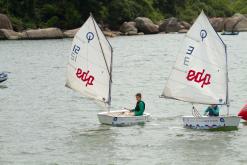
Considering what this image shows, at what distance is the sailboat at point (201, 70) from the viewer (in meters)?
35.3

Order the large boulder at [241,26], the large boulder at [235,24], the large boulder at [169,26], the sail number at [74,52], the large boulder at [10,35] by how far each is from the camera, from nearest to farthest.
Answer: the sail number at [74,52] → the large boulder at [10,35] → the large boulder at [169,26] → the large boulder at [235,24] → the large boulder at [241,26]

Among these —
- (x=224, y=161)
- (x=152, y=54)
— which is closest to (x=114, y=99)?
(x=224, y=161)

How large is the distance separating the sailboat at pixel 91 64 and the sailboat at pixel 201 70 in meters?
3.42

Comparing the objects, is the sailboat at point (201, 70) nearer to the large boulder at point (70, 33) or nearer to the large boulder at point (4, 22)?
the large boulder at point (70, 33)

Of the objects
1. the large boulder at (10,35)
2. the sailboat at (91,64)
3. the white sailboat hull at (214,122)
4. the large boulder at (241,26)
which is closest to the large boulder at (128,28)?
the large boulder at (10,35)

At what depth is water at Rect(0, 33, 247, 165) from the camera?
2952 cm

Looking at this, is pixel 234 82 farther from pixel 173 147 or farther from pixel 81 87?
pixel 173 147

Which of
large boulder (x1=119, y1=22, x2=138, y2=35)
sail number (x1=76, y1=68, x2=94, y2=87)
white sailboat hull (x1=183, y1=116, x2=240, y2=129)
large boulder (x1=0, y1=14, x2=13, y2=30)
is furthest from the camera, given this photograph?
large boulder (x1=119, y1=22, x2=138, y2=35)

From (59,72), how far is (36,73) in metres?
2.13

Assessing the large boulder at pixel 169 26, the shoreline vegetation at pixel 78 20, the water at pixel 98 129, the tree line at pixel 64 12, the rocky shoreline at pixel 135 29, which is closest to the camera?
the water at pixel 98 129

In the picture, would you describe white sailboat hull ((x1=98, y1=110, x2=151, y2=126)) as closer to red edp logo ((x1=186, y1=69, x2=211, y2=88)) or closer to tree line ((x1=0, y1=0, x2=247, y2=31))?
red edp logo ((x1=186, y1=69, x2=211, y2=88))

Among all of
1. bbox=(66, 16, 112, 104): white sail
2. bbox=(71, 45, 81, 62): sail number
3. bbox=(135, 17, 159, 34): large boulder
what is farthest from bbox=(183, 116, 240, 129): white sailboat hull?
bbox=(135, 17, 159, 34): large boulder

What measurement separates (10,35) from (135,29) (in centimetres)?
2779

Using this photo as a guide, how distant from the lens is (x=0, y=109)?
44.0m
